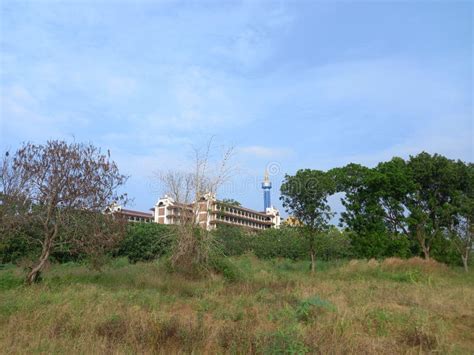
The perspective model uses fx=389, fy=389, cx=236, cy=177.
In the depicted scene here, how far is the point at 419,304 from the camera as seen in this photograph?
8.51m

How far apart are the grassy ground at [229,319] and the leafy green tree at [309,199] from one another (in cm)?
673

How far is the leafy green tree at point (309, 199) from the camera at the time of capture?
17.8 metres

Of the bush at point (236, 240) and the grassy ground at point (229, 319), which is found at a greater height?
the bush at point (236, 240)

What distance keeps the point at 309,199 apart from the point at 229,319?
1164 cm

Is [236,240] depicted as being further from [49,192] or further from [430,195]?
[49,192]

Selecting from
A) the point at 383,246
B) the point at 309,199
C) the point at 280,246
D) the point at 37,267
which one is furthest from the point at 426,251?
the point at 37,267

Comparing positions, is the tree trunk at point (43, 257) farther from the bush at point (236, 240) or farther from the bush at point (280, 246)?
the bush at point (280, 246)

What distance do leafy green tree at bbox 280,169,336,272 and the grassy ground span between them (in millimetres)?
6727

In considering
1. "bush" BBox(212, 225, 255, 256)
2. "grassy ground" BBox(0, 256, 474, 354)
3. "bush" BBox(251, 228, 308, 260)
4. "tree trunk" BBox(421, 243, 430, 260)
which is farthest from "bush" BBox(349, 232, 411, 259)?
"bush" BBox(212, 225, 255, 256)

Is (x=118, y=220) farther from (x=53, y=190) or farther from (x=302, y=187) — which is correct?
(x=302, y=187)

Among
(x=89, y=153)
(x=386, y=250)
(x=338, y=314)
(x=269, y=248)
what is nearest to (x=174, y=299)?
(x=338, y=314)

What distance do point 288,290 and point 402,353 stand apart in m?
5.16

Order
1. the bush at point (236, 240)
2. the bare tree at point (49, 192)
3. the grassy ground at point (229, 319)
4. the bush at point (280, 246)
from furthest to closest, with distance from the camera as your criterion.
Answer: the bush at point (236, 240), the bush at point (280, 246), the bare tree at point (49, 192), the grassy ground at point (229, 319)

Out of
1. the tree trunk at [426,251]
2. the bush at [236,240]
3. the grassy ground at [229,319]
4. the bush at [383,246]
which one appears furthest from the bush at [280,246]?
the grassy ground at [229,319]
